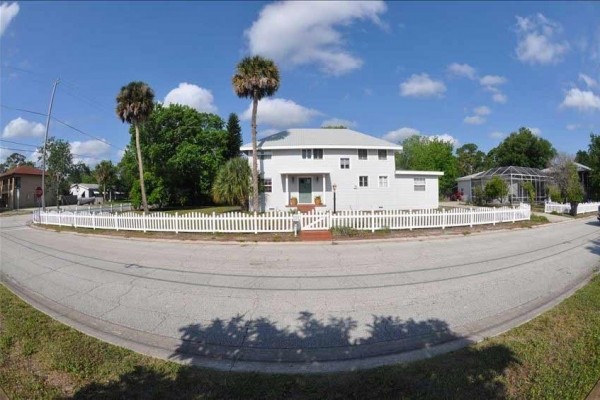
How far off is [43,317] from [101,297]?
113cm

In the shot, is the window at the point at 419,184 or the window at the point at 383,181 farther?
the window at the point at 419,184

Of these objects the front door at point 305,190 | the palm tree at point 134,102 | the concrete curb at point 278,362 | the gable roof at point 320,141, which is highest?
the palm tree at point 134,102

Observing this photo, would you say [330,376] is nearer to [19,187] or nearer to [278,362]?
[278,362]

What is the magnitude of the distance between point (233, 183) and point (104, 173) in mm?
54798

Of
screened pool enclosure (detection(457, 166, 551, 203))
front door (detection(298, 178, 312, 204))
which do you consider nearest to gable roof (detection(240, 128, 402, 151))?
front door (detection(298, 178, 312, 204))

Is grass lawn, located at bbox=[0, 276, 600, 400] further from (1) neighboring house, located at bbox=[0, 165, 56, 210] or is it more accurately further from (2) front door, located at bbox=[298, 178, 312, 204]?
(1) neighboring house, located at bbox=[0, 165, 56, 210]

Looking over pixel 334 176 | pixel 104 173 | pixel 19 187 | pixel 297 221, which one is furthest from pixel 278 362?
pixel 104 173

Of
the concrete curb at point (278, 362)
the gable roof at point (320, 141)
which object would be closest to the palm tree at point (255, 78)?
the gable roof at point (320, 141)

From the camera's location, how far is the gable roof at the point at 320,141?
2709cm

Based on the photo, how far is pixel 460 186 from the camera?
50.4 meters

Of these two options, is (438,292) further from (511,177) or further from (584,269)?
(511,177)

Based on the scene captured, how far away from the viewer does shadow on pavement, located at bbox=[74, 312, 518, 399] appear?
335 centimetres

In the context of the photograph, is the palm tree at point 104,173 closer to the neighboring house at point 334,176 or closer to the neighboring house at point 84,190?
the neighboring house at point 84,190

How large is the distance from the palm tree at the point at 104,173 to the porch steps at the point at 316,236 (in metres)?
66.7
